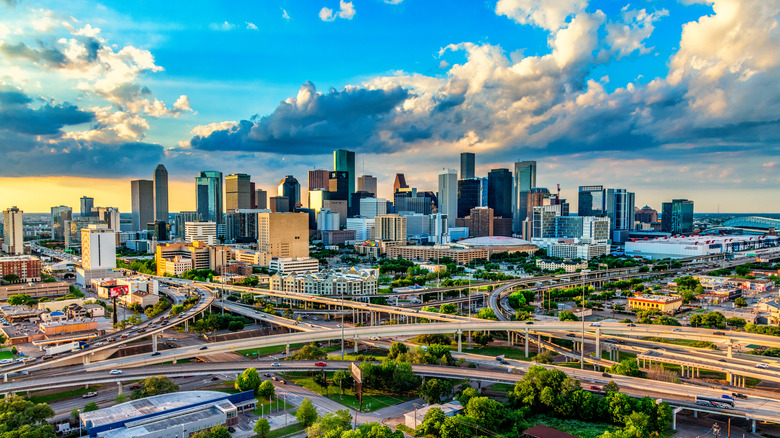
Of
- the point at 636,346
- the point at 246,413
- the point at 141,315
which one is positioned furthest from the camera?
the point at 141,315

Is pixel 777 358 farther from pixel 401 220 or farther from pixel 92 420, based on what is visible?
pixel 401 220

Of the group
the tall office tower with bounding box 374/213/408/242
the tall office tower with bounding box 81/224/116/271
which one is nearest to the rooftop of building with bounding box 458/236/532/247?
the tall office tower with bounding box 374/213/408/242

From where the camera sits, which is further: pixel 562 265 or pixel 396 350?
pixel 562 265

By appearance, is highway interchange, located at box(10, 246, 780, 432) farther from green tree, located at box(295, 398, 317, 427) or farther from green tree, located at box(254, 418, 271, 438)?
green tree, located at box(254, 418, 271, 438)

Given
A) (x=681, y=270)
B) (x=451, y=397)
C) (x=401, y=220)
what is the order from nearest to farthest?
(x=451, y=397), (x=681, y=270), (x=401, y=220)

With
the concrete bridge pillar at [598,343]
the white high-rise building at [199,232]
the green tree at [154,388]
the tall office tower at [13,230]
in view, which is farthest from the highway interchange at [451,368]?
the tall office tower at [13,230]

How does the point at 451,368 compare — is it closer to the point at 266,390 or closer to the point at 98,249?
the point at 266,390

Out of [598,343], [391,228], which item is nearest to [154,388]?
[598,343]

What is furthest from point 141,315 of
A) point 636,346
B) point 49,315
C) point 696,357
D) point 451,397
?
point 696,357
